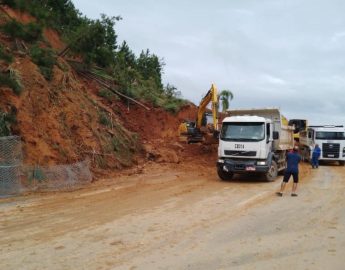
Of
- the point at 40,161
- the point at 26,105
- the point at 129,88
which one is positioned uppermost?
the point at 129,88

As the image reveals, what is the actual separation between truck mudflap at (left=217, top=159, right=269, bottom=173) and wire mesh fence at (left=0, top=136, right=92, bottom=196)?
19.6 ft

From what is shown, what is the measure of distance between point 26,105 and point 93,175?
161 inches

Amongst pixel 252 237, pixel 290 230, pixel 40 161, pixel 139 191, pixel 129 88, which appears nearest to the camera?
pixel 252 237

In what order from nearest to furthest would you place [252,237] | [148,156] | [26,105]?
1. [252,237]
2. [26,105]
3. [148,156]

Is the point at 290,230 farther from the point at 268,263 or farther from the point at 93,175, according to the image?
the point at 93,175

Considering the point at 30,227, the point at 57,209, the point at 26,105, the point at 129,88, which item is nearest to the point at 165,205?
the point at 57,209

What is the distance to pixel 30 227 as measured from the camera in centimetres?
1032

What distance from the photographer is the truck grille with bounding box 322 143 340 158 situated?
3189cm

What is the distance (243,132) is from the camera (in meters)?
19.9

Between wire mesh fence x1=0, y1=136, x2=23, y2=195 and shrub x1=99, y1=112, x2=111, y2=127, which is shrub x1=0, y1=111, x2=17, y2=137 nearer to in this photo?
wire mesh fence x1=0, y1=136, x2=23, y2=195

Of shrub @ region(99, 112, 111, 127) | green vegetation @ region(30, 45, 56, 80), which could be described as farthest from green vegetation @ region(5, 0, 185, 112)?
shrub @ region(99, 112, 111, 127)

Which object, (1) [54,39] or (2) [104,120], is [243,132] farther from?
(1) [54,39]

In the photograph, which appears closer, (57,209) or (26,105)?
(57,209)

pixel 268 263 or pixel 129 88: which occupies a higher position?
pixel 129 88
